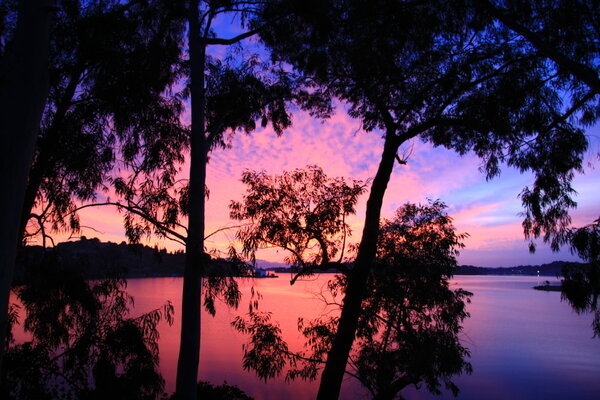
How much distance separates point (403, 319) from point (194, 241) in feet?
11.2

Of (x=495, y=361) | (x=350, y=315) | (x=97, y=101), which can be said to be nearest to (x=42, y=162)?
(x=97, y=101)

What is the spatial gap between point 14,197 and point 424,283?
216 inches

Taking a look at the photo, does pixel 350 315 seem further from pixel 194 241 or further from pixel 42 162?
pixel 42 162

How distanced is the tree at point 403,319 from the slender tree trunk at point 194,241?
154 cm

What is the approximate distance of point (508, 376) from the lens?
742 inches

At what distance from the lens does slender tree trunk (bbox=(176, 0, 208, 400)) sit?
4.52m

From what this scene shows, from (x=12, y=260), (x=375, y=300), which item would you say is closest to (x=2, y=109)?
(x=12, y=260)

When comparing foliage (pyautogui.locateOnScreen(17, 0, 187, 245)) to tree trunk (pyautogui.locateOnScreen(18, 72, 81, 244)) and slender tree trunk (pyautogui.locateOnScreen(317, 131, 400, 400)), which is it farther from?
slender tree trunk (pyautogui.locateOnScreen(317, 131, 400, 400))

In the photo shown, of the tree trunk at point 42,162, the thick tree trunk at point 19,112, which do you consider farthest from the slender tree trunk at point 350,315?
the tree trunk at point 42,162

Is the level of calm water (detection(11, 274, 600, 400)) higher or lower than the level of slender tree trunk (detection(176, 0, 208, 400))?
lower

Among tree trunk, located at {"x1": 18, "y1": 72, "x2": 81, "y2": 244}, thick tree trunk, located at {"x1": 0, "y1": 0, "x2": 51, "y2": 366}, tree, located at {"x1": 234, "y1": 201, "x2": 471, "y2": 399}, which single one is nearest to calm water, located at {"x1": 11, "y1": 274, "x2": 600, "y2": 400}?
tree, located at {"x1": 234, "y1": 201, "x2": 471, "y2": 399}

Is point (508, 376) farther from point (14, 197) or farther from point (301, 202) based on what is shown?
point (14, 197)

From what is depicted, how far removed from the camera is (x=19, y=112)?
195cm

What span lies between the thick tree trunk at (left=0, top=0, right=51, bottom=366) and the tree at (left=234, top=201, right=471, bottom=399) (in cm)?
446
